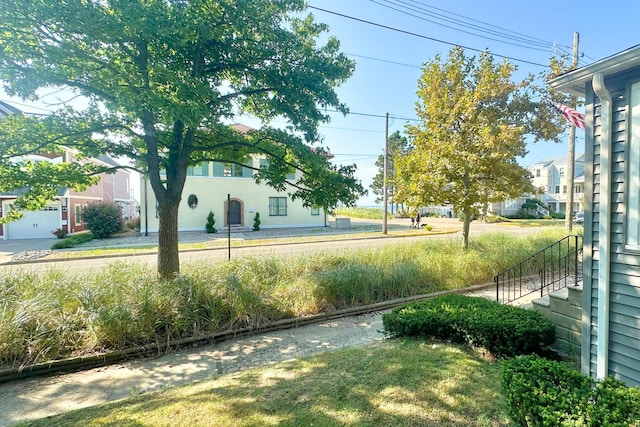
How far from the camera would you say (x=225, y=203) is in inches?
870

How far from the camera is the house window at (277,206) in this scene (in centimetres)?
2364

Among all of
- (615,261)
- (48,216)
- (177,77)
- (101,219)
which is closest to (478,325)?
(615,261)

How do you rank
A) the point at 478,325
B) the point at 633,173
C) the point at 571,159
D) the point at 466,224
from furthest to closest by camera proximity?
the point at 571,159 → the point at 466,224 → the point at 478,325 → the point at 633,173

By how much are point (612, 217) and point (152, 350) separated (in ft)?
20.7

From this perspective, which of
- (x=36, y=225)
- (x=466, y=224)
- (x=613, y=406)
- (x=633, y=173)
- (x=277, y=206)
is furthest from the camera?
(x=277, y=206)

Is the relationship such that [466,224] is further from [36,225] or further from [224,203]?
[36,225]

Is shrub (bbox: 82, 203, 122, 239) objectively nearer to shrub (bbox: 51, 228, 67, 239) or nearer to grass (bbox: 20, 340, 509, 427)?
shrub (bbox: 51, 228, 67, 239)

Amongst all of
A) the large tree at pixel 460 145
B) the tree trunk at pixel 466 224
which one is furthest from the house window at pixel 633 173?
the tree trunk at pixel 466 224

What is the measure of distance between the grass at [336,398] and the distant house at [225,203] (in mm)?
16631

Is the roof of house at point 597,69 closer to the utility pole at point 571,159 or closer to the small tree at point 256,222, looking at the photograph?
the utility pole at point 571,159

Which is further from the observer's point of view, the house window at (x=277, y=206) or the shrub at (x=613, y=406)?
the house window at (x=277, y=206)

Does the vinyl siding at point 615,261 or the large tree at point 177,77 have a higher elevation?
the large tree at point 177,77

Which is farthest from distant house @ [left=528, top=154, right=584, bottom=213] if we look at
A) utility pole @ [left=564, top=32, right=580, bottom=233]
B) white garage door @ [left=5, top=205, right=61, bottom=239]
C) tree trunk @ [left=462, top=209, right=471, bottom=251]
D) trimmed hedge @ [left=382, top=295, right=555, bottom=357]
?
white garage door @ [left=5, top=205, right=61, bottom=239]

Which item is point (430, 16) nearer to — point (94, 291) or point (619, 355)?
point (619, 355)
